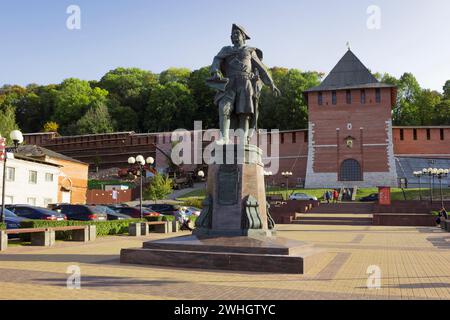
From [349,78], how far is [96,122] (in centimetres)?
4352

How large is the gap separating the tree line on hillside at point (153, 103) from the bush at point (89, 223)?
1917 inches

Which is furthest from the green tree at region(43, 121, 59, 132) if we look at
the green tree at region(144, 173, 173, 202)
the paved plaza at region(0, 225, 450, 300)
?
the paved plaza at region(0, 225, 450, 300)

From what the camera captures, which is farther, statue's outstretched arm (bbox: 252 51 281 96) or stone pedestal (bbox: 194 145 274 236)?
statue's outstretched arm (bbox: 252 51 281 96)

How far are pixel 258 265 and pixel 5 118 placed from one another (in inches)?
2449

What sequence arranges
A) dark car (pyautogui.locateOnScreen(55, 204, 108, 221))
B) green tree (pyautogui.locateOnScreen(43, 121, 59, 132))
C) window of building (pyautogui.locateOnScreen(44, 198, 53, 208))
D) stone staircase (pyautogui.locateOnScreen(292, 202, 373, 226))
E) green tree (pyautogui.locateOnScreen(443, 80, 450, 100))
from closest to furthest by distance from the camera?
dark car (pyautogui.locateOnScreen(55, 204, 108, 221))
stone staircase (pyautogui.locateOnScreen(292, 202, 373, 226))
window of building (pyautogui.locateOnScreen(44, 198, 53, 208))
green tree (pyautogui.locateOnScreen(443, 80, 450, 100))
green tree (pyautogui.locateOnScreen(43, 121, 59, 132))

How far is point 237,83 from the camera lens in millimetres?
11281

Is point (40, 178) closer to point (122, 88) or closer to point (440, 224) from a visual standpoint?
point (440, 224)

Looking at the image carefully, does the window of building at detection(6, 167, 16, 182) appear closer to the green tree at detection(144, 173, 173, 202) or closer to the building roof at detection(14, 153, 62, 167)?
the building roof at detection(14, 153, 62, 167)

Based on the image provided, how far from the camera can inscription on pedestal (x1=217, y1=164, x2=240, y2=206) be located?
10.5m

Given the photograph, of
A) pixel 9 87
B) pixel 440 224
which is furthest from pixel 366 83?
pixel 9 87

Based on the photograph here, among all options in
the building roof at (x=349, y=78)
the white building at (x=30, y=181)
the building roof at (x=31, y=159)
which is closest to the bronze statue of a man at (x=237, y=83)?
the white building at (x=30, y=181)

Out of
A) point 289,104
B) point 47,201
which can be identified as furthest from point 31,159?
point 289,104

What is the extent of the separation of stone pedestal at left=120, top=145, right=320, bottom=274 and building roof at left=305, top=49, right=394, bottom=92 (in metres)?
46.4

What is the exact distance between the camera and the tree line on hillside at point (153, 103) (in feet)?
232
